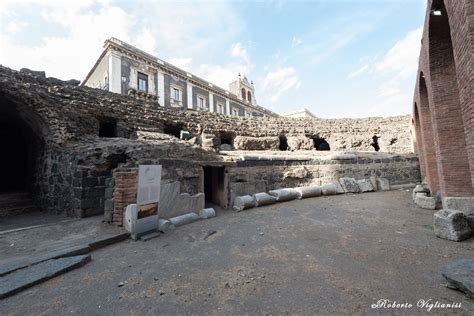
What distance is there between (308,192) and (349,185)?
7.99 ft

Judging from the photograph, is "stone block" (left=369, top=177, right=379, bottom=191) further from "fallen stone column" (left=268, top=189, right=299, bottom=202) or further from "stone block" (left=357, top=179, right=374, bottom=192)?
"fallen stone column" (left=268, top=189, right=299, bottom=202)

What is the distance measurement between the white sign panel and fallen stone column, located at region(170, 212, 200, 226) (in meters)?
0.74

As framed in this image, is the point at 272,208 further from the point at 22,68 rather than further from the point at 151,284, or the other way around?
the point at 22,68

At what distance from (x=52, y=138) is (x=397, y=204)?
11.3 m

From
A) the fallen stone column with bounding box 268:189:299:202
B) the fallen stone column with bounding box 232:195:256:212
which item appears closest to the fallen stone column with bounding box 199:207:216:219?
the fallen stone column with bounding box 232:195:256:212

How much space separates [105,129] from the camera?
9.70 meters

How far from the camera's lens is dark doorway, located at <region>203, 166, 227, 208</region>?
276 inches

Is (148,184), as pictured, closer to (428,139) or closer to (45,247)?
(45,247)

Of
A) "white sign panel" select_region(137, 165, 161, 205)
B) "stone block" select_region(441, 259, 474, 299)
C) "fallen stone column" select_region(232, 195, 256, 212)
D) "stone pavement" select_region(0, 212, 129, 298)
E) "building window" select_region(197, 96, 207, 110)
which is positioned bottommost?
"stone block" select_region(441, 259, 474, 299)

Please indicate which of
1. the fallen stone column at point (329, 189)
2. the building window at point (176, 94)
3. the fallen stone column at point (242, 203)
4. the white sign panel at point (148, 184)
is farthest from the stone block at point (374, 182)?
the building window at point (176, 94)

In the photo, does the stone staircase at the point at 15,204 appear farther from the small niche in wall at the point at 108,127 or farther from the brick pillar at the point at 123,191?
the brick pillar at the point at 123,191

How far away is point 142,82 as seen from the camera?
65.4ft

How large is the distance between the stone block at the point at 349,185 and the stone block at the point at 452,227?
5348 millimetres

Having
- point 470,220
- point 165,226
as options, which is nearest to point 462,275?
point 470,220
